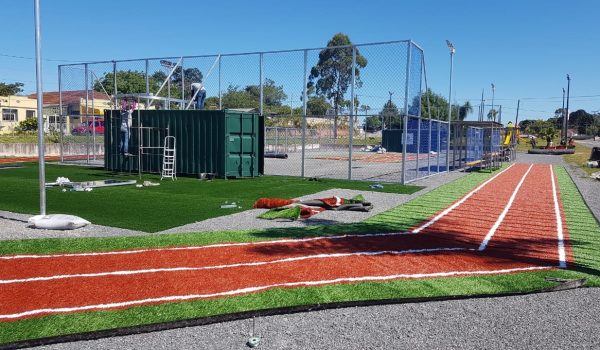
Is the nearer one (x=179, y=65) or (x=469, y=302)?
(x=469, y=302)

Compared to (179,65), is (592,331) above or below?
below

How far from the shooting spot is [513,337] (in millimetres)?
4188

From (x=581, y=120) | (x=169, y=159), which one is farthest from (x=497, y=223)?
(x=581, y=120)

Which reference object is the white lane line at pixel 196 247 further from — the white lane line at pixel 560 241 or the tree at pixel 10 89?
the tree at pixel 10 89

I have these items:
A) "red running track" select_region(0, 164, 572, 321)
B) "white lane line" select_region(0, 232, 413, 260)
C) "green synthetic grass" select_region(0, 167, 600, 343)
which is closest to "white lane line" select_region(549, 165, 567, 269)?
"red running track" select_region(0, 164, 572, 321)

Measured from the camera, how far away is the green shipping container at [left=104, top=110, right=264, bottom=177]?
56.6 feet

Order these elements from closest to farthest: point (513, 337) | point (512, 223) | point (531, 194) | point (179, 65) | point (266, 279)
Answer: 1. point (513, 337)
2. point (266, 279)
3. point (512, 223)
4. point (531, 194)
5. point (179, 65)

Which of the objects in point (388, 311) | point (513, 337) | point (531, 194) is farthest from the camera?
point (531, 194)

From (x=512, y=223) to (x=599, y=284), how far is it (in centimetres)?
417

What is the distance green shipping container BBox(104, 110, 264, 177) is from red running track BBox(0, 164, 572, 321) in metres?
9.87

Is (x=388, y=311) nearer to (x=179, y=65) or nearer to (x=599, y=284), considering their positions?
(x=599, y=284)

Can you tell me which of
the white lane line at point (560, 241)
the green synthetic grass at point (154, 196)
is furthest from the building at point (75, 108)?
the white lane line at point (560, 241)

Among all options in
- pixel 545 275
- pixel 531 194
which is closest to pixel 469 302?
pixel 545 275

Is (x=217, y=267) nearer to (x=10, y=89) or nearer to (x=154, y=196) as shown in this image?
(x=154, y=196)
